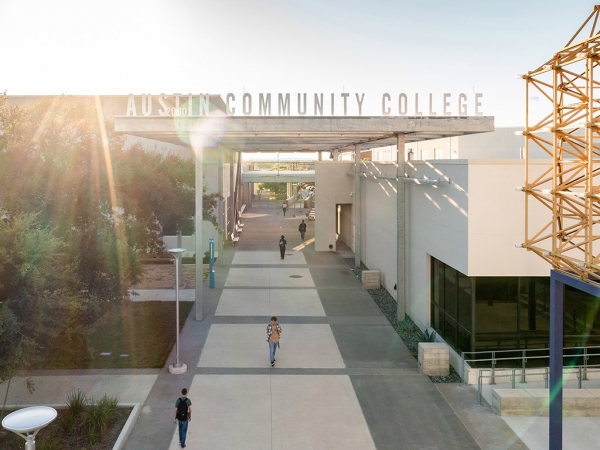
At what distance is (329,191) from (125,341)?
2150 cm

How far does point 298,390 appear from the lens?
14008 millimetres

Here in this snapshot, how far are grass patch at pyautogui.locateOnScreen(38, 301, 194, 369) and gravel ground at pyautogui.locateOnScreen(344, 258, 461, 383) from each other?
298 inches

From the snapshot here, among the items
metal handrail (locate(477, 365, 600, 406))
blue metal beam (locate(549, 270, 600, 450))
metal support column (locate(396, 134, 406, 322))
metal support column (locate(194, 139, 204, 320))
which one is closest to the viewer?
blue metal beam (locate(549, 270, 600, 450))

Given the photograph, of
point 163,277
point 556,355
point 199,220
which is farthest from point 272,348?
point 163,277

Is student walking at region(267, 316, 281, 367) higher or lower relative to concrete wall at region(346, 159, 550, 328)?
lower

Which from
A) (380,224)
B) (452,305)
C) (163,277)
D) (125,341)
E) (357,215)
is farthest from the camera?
(357,215)

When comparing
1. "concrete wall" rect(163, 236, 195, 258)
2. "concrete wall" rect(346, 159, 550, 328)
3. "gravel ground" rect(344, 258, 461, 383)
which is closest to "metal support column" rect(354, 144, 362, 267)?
"gravel ground" rect(344, 258, 461, 383)

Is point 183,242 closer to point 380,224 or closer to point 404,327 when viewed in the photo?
point 380,224

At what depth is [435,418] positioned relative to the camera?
Answer: 1245 centimetres

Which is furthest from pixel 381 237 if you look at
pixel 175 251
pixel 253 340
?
pixel 175 251

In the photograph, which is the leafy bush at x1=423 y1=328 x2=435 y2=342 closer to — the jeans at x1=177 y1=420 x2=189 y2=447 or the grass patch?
the grass patch

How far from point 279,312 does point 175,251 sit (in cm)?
765

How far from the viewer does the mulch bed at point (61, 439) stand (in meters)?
11.0

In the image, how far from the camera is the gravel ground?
1509cm
